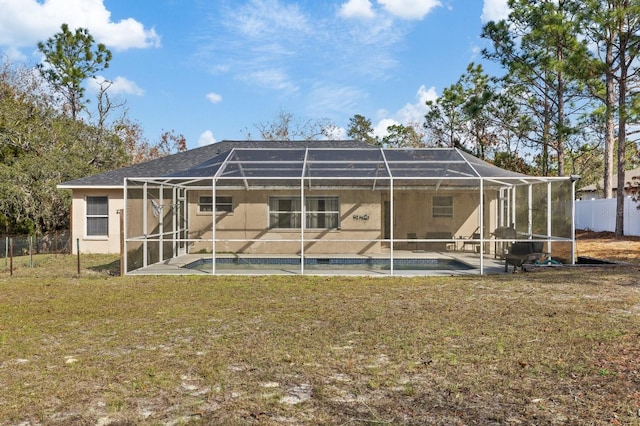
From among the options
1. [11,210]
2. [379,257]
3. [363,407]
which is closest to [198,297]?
Answer: [363,407]

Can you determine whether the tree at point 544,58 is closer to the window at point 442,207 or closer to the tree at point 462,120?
the tree at point 462,120

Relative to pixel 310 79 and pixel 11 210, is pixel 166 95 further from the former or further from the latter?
pixel 11 210

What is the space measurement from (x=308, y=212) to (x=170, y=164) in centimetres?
594

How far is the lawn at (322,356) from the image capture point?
3.83 metres

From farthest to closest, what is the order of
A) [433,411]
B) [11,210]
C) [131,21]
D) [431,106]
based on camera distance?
[431,106], [131,21], [11,210], [433,411]

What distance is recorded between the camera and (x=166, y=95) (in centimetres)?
3209

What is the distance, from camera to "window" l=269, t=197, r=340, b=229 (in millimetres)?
17016

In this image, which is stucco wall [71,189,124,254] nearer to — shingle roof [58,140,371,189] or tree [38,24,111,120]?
shingle roof [58,140,371,189]

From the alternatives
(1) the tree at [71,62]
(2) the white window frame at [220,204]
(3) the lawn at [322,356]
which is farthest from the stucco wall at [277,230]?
(1) the tree at [71,62]

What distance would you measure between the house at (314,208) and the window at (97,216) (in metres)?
0.04

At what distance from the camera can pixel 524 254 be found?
12000 mm

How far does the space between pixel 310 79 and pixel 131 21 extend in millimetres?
10772

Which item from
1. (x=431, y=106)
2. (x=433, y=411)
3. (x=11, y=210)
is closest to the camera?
(x=433, y=411)

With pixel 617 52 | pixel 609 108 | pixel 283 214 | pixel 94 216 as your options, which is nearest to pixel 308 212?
pixel 283 214
